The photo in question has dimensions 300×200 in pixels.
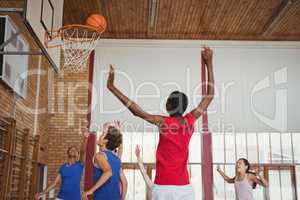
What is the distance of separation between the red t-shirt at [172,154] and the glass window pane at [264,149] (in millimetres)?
6419

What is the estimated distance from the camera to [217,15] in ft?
26.9

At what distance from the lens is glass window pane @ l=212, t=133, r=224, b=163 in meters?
8.91

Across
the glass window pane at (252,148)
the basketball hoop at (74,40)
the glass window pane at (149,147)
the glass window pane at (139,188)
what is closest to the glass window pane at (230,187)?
the glass window pane at (252,148)

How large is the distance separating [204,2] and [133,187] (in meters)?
4.13

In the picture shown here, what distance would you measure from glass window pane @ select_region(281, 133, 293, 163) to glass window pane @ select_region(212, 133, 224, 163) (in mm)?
1293

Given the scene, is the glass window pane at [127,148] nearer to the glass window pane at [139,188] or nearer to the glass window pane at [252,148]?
the glass window pane at [139,188]

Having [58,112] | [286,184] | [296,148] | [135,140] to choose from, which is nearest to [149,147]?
[135,140]

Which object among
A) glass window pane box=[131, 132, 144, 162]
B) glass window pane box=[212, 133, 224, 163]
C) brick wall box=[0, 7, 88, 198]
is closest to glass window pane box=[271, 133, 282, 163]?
glass window pane box=[212, 133, 224, 163]

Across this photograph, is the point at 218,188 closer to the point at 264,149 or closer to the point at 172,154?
the point at 264,149

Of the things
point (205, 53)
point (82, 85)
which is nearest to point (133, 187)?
point (82, 85)

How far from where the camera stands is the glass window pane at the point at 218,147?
8.91 metres

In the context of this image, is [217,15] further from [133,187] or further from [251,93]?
[133,187]

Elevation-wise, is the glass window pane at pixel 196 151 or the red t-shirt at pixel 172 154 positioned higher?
the glass window pane at pixel 196 151

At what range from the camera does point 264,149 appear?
8898mm
